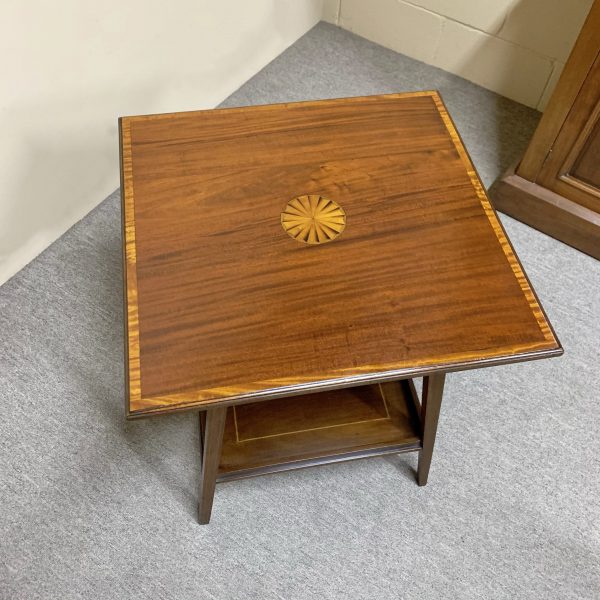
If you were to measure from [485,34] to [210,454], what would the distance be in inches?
65.8

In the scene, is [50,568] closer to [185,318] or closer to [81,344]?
[81,344]

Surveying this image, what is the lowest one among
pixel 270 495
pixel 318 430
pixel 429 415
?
pixel 270 495

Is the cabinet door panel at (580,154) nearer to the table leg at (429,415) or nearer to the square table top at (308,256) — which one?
the square table top at (308,256)

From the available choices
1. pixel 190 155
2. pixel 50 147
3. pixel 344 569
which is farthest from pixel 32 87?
pixel 344 569

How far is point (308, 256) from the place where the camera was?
3.32 ft

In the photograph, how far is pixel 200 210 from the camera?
3.45 ft

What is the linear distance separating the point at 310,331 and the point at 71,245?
999 millimetres

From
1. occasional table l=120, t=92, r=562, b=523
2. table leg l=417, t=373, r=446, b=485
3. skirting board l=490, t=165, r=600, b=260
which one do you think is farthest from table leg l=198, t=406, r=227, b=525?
skirting board l=490, t=165, r=600, b=260

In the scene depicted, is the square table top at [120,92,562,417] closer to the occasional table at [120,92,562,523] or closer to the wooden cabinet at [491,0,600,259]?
the occasional table at [120,92,562,523]

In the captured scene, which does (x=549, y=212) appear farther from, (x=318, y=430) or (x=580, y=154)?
(x=318, y=430)

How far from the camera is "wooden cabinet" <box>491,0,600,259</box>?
4.76ft

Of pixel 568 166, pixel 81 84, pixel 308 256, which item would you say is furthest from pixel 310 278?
pixel 568 166

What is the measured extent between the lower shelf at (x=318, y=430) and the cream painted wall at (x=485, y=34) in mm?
1288

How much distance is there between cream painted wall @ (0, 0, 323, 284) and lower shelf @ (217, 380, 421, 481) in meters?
0.78
